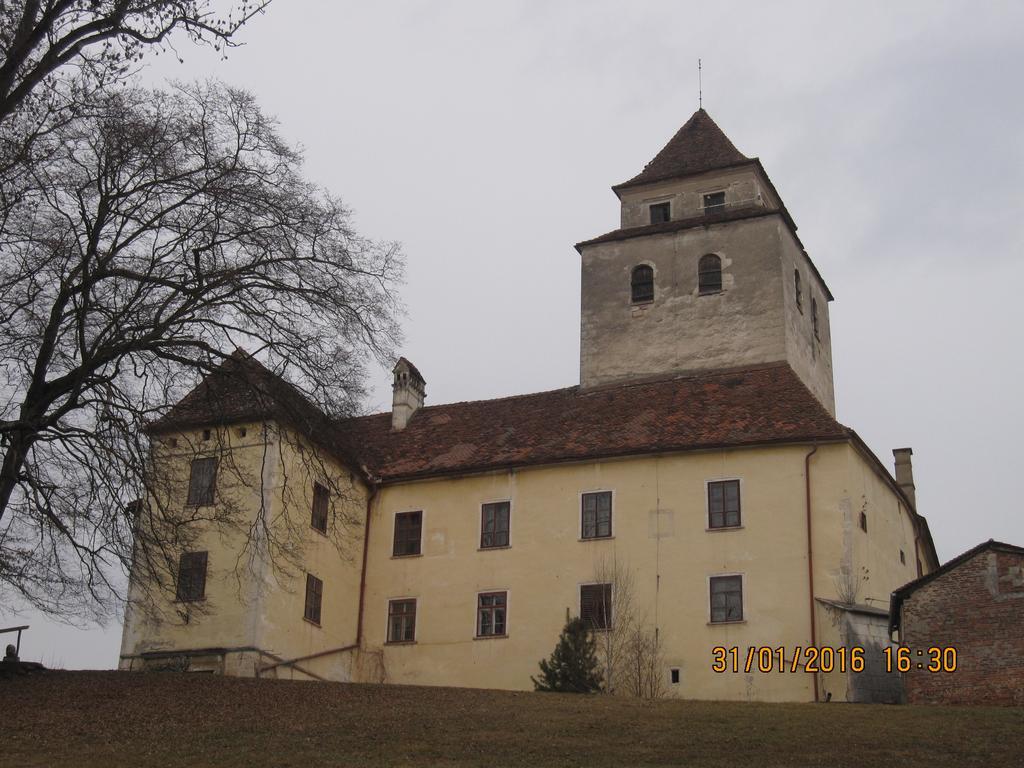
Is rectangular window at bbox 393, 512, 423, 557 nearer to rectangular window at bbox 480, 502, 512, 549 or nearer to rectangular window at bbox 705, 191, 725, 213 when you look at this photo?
rectangular window at bbox 480, 502, 512, 549

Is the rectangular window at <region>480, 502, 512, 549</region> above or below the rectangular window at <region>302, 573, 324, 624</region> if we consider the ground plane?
above

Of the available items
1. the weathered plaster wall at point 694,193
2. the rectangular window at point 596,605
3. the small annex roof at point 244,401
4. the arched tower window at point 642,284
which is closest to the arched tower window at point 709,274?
the arched tower window at point 642,284

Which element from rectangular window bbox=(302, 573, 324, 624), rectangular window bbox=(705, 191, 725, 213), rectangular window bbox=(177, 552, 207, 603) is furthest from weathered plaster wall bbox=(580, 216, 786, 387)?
rectangular window bbox=(177, 552, 207, 603)

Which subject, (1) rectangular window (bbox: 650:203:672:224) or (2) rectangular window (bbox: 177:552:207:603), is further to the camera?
(1) rectangular window (bbox: 650:203:672:224)

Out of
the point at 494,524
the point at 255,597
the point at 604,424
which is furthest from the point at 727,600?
the point at 255,597

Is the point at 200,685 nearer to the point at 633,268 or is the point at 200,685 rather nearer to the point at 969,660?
the point at 969,660

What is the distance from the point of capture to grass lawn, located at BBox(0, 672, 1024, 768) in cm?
1859

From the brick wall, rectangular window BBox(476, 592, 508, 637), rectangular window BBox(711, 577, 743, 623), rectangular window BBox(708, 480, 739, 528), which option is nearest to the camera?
the brick wall

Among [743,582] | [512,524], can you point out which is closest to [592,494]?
[512,524]

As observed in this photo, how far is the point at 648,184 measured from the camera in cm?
4409

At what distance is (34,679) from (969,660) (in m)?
18.6

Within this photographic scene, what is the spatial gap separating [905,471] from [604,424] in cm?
1080

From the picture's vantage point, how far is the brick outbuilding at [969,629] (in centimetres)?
2597

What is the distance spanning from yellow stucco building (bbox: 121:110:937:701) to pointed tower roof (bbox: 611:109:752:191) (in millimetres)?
2925
